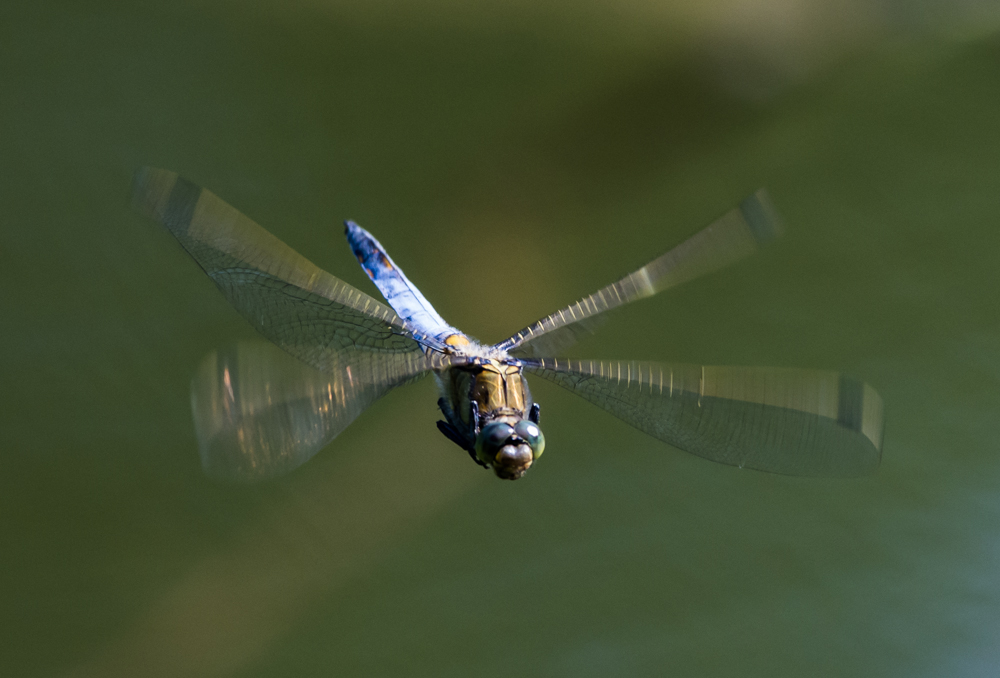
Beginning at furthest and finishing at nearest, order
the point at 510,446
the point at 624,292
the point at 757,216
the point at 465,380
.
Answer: the point at 757,216 → the point at 624,292 → the point at 465,380 → the point at 510,446

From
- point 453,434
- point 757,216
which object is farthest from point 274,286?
point 757,216

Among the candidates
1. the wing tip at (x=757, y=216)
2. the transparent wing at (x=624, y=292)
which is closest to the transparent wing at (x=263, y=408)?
the transparent wing at (x=624, y=292)

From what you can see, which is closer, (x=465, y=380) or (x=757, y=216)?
(x=465, y=380)

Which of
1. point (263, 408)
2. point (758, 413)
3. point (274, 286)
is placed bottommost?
point (758, 413)

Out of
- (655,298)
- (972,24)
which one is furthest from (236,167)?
(972,24)

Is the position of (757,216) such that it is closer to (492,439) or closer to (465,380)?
(465,380)

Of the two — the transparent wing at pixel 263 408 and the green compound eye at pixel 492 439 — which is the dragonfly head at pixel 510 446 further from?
the transparent wing at pixel 263 408

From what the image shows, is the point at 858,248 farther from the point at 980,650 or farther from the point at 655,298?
the point at 980,650

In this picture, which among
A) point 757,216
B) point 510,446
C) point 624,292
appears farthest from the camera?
point 757,216
